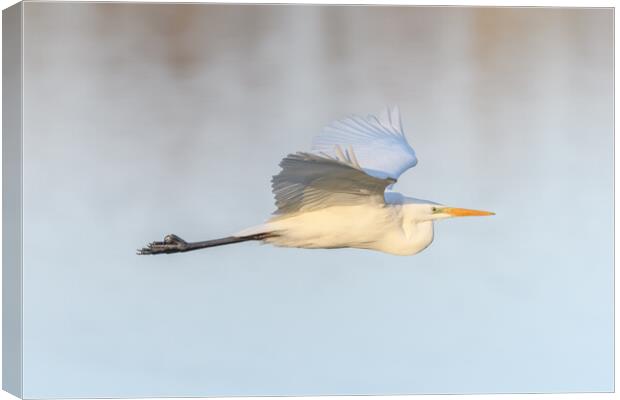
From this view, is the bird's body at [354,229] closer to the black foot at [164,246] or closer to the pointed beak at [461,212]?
the pointed beak at [461,212]

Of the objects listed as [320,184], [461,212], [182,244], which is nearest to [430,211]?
[461,212]

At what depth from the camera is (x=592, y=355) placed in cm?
840

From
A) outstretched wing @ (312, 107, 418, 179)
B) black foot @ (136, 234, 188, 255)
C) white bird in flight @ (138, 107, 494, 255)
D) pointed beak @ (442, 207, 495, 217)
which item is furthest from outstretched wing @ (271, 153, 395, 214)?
black foot @ (136, 234, 188, 255)

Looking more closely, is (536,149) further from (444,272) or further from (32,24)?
(32,24)

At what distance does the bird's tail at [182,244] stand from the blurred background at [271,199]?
4 cm

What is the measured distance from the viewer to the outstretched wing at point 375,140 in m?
8.14

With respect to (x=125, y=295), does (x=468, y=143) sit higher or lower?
higher

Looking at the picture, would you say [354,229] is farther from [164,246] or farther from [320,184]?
[164,246]

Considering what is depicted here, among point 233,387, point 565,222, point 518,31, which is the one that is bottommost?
point 233,387

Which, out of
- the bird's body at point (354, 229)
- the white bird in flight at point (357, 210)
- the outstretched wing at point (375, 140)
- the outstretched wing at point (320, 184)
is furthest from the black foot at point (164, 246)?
the outstretched wing at point (375, 140)

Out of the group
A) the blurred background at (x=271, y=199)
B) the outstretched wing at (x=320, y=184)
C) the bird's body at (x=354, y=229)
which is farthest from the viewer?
the bird's body at (x=354, y=229)

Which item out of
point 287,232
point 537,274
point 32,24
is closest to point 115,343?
point 287,232

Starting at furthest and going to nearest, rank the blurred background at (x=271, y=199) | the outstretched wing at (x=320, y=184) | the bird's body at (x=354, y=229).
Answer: the bird's body at (x=354, y=229) < the blurred background at (x=271, y=199) < the outstretched wing at (x=320, y=184)

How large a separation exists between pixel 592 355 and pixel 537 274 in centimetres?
49
